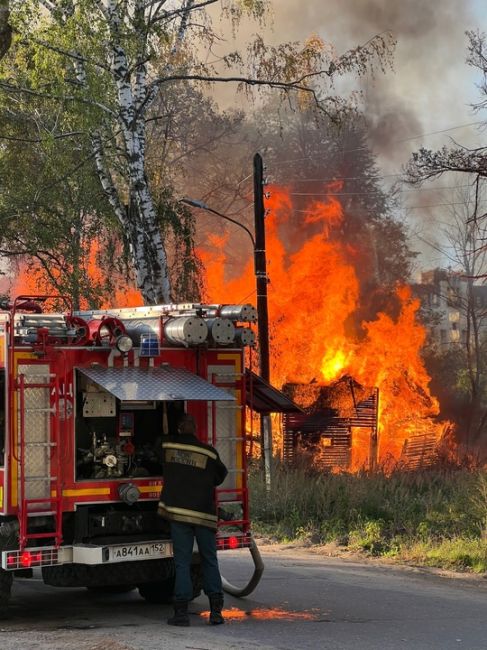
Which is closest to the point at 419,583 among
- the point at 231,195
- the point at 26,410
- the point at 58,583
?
the point at 58,583

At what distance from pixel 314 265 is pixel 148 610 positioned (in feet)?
76.9

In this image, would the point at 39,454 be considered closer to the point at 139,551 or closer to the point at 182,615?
the point at 139,551

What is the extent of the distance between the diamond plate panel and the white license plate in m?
0.72

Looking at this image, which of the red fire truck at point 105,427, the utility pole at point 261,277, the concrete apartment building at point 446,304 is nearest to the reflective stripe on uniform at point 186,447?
the red fire truck at point 105,427

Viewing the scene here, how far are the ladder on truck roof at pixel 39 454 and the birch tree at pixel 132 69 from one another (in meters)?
7.70

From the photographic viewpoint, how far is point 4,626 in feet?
26.5

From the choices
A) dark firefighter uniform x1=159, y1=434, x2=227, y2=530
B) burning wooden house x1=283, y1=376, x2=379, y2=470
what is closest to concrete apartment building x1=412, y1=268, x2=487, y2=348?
burning wooden house x1=283, y1=376, x2=379, y2=470

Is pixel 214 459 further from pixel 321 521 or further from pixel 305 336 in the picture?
pixel 305 336

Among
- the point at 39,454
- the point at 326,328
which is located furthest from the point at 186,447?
the point at 326,328

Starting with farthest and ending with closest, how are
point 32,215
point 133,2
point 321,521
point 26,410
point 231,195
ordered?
point 231,195 < point 32,215 < point 133,2 < point 321,521 < point 26,410

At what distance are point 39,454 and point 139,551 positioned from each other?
1.15m

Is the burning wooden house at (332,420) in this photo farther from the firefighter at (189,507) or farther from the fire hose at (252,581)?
the firefighter at (189,507)

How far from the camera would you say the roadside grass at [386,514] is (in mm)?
12156

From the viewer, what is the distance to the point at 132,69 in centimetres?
1563
